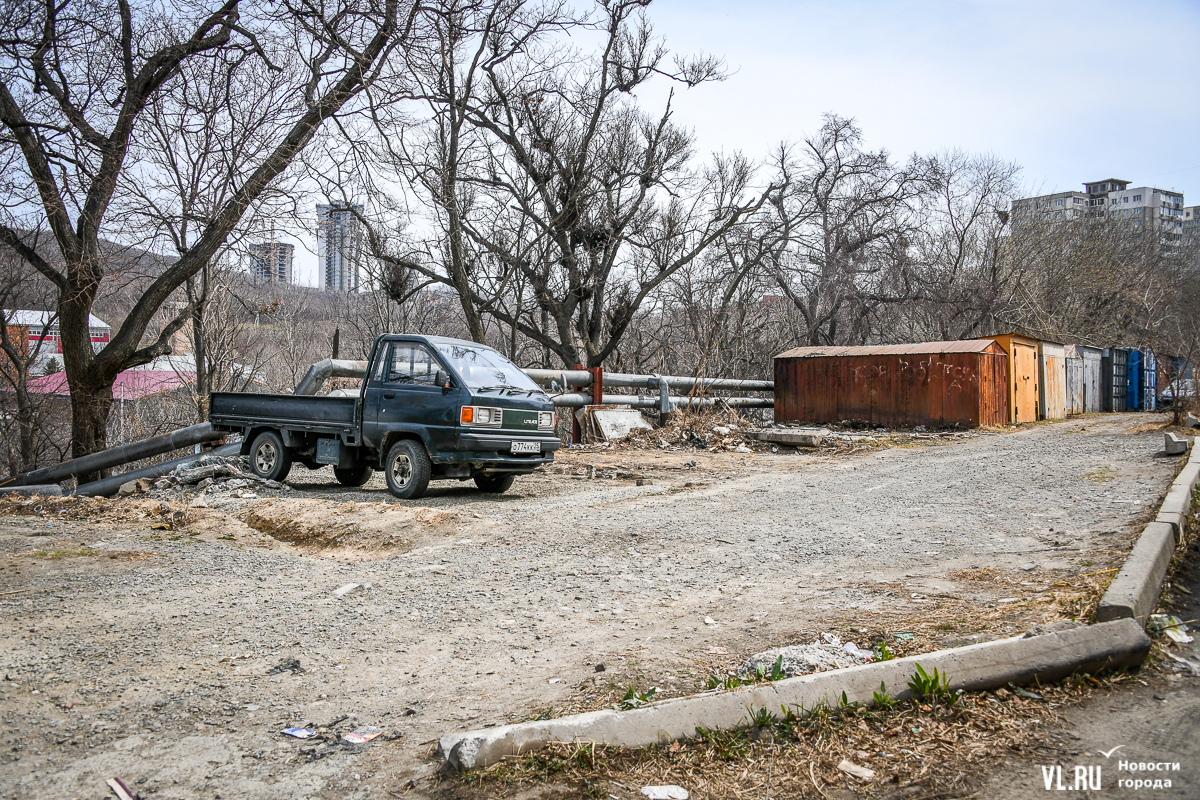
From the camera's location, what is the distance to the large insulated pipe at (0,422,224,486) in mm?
12844

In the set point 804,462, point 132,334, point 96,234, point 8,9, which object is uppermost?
point 8,9

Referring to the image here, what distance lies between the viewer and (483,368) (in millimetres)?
10297

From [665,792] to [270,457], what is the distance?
10.0 m

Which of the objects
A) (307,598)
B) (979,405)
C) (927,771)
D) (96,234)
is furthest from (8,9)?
(979,405)

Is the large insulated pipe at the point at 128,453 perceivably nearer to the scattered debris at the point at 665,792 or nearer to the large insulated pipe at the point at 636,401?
the large insulated pipe at the point at 636,401

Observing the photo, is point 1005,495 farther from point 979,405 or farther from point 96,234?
point 96,234

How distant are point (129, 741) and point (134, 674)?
82 centimetres

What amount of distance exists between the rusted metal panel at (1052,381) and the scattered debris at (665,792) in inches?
1005

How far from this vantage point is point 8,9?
36.0 feet

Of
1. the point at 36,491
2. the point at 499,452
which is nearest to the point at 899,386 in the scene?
the point at 499,452

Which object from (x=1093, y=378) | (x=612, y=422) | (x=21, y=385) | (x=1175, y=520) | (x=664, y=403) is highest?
(x=21, y=385)

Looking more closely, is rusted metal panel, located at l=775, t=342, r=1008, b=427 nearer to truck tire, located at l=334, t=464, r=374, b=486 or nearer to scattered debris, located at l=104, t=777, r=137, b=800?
truck tire, located at l=334, t=464, r=374, b=486

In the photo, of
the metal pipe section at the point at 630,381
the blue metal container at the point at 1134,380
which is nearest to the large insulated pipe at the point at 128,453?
the metal pipe section at the point at 630,381

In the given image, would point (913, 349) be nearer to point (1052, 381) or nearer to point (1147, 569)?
point (1052, 381)
